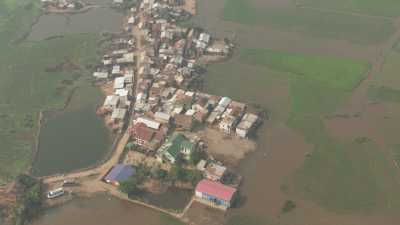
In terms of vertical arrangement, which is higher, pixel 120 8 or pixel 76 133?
pixel 120 8

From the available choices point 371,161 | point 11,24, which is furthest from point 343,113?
point 11,24

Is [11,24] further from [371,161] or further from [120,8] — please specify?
[371,161]

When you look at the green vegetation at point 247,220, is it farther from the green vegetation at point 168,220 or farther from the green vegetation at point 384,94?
the green vegetation at point 384,94

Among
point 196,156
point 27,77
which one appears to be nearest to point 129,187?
point 196,156

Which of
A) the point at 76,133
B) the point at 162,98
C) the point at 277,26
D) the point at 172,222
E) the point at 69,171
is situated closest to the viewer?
the point at 172,222

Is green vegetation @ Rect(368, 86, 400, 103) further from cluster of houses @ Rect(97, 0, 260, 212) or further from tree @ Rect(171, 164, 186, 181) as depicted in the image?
tree @ Rect(171, 164, 186, 181)

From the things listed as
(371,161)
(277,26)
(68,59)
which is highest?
(277,26)

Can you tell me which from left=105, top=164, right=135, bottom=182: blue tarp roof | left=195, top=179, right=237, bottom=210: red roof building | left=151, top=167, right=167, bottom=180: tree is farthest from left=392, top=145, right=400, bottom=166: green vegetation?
left=105, top=164, right=135, bottom=182: blue tarp roof

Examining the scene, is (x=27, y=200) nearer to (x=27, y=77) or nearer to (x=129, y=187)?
(x=129, y=187)
